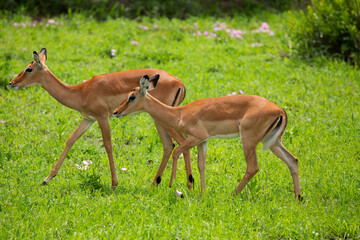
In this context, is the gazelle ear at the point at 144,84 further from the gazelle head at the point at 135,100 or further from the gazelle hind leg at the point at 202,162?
the gazelle hind leg at the point at 202,162

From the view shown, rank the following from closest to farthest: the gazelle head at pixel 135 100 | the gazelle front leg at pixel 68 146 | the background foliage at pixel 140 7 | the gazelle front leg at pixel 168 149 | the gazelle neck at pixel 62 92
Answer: the gazelle head at pixel 135 100 < the gazelle front leg at pixel 168 149 < the gazelle front leg at pixel 68 146 < the gazelle neck at pixel 62 92 < the background foliage at pixel 140 7

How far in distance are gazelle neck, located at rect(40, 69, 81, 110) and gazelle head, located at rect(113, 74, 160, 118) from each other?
876 millimetres

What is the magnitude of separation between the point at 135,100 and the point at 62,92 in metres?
1.20

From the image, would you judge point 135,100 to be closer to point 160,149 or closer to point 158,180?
point 158,180

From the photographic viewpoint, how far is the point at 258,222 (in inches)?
194

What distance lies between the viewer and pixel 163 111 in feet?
18.9

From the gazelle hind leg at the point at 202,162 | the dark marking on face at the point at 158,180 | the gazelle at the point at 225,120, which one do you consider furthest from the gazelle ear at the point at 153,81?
the dark marking on face at the point at 158,180

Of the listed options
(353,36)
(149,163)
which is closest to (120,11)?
(353,36)

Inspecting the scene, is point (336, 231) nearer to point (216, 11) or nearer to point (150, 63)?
point (150, 63)

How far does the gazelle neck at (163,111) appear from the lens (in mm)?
5734

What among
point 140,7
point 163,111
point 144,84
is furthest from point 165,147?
point 140,7

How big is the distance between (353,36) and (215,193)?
224 inches

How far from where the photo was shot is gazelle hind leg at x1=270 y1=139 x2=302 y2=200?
18.3ft

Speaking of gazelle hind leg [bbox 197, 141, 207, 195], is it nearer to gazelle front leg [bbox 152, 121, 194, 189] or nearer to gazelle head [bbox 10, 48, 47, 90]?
gazelle front leg [bbox 152, 121, 194, 189]
